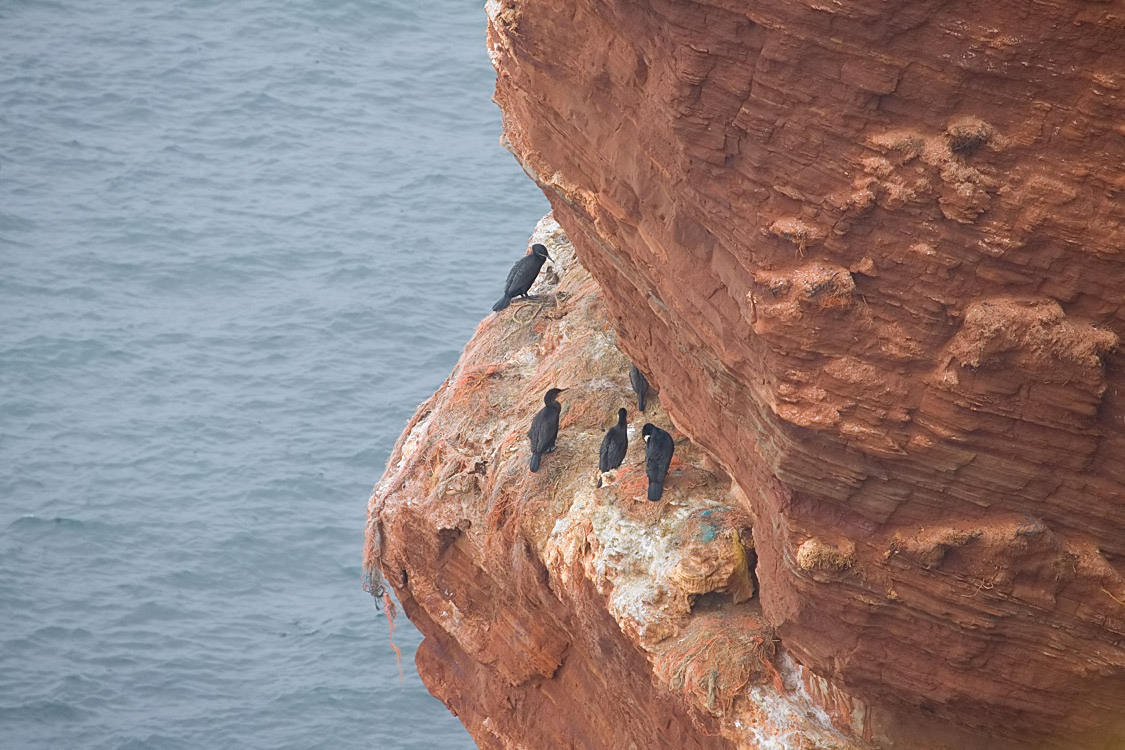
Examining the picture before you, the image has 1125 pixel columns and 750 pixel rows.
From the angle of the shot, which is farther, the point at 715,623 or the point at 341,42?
the point at 341,42

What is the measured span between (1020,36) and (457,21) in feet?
130

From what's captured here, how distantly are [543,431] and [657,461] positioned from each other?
161cm

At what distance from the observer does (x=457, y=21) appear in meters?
43.2

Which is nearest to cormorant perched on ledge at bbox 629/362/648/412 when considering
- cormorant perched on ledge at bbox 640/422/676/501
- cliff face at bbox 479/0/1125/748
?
cormorant perched on ledge at bbox 640/422/676/501

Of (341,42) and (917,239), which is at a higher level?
(917,239)

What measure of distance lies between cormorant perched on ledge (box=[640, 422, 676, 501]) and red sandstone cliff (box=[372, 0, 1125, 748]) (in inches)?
60.1

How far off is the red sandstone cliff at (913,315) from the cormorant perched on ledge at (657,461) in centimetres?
153

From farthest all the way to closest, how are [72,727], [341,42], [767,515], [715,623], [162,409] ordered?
1. [341,42]
2. [162,409]
3. [72,727]
4. [715,623]
5. [767,515]

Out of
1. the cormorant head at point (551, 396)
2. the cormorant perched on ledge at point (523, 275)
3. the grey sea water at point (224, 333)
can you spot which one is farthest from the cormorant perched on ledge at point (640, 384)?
the grey sea water at point (224, 333)

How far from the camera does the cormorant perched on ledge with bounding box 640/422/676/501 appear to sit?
9344 millimetres

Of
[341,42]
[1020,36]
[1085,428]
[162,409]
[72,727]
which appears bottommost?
[72,727]

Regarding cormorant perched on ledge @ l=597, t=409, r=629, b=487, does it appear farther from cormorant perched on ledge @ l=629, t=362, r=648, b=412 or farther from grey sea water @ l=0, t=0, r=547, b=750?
grey sea water @ l=0, t=0, r=547, b=750

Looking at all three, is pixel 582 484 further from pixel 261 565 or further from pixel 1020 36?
pixel 261 565

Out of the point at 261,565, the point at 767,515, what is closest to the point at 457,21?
the point at 261,565
